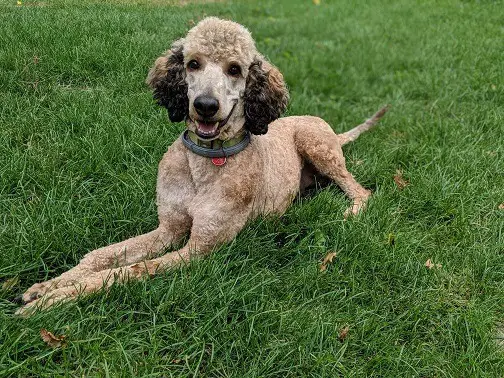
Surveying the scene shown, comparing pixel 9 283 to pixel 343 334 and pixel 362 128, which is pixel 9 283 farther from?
pixel 362 128

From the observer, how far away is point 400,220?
140 inches

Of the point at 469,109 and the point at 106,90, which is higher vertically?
the point at 106,90

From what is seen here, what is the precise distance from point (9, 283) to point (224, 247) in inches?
44.7

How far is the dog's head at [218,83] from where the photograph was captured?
2578 mm

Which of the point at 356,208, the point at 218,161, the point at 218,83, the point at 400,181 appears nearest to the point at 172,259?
the point at 218,161

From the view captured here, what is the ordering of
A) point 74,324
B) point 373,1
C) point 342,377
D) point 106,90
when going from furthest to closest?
point 373,1 → point 106,90 → point 342,377 → point 74,324

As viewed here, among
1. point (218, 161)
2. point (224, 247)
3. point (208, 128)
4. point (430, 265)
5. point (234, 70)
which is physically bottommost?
point (430, 265)

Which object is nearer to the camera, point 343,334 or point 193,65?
point 343,334

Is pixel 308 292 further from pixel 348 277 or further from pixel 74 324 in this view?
pixel 74 324

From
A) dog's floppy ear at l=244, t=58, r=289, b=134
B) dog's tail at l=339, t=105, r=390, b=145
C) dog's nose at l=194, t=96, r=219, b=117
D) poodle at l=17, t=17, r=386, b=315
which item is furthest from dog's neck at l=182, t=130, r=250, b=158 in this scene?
dog's tail at l=339, t=105, r=390, b=145

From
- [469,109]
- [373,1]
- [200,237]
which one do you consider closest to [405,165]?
[469,109]

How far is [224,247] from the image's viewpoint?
283cm

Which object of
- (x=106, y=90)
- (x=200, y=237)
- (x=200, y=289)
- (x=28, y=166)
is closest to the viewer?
(x=200, y=289)

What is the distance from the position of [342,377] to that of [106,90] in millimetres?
3060
